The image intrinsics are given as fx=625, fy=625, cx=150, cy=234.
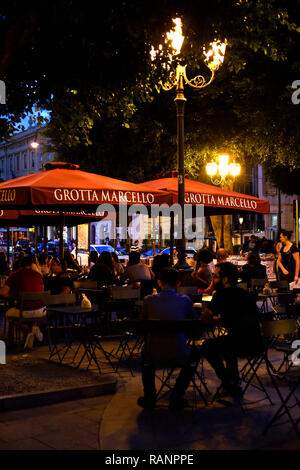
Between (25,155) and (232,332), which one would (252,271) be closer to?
(232,332)

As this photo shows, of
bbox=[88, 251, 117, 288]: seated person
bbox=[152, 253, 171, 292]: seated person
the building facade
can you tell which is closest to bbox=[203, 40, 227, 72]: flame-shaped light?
bbox=[152, 253, 171, 292]: seated person

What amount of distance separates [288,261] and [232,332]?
723 centimetres

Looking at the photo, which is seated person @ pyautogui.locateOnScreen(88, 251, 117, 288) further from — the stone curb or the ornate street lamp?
the ornate street lamp

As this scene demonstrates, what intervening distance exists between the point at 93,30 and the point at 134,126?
12277 mm

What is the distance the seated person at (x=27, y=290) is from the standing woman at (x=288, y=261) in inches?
227

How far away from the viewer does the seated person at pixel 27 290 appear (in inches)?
402

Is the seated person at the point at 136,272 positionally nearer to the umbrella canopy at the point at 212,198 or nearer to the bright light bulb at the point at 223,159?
the umbrella canopy at the point at 212,198

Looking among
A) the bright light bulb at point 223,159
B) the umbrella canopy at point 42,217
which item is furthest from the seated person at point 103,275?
the bright light bulb at point 223,159

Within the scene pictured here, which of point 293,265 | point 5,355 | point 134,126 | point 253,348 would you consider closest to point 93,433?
point 253,348

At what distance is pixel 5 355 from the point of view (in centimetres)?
955

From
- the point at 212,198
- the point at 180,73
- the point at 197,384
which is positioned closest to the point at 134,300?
the point at 212,198

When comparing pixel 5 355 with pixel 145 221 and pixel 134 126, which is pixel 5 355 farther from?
pixel 145 221

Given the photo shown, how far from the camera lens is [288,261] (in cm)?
1374

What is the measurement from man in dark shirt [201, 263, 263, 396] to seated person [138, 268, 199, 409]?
0.41 metres
